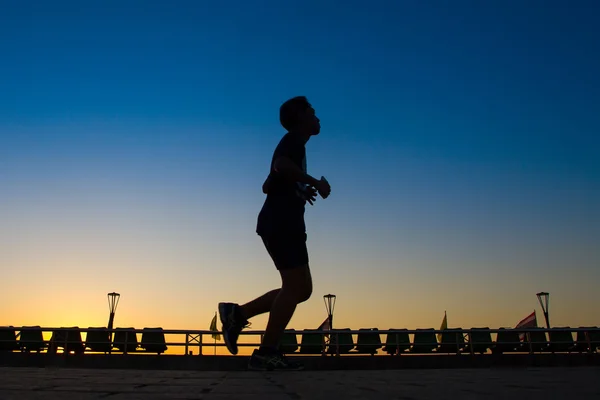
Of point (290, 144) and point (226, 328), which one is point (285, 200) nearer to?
point (290, 144)

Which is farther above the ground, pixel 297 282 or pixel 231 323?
pixel 297 282

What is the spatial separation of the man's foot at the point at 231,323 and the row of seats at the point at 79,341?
9.92m

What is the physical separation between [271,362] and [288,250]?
2.54 ft

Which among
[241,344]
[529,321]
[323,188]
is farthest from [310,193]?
[529,321]

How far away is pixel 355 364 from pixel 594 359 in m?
4.76

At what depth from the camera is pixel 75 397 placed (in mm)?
1631

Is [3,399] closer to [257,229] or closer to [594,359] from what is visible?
[257,229]

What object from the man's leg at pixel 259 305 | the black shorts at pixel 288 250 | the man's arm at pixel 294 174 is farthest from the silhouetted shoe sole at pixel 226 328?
the man's arm at pixel 294 174

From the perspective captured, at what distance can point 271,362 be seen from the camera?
3.63 metres

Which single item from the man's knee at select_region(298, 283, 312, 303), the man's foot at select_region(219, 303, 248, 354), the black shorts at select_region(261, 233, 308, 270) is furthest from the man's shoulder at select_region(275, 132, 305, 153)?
Result: the man's foot at select_region(219, 303, 248, 354)

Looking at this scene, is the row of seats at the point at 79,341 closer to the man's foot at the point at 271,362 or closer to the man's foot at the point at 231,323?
the man's foot at the point at 231,323

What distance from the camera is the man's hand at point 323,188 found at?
3697 mm

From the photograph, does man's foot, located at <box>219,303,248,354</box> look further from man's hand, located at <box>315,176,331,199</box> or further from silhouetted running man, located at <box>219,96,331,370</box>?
man's hand, located at <box>315,176,331,199</box>

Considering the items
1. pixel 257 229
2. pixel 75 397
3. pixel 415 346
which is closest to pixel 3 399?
pixel 75 397
